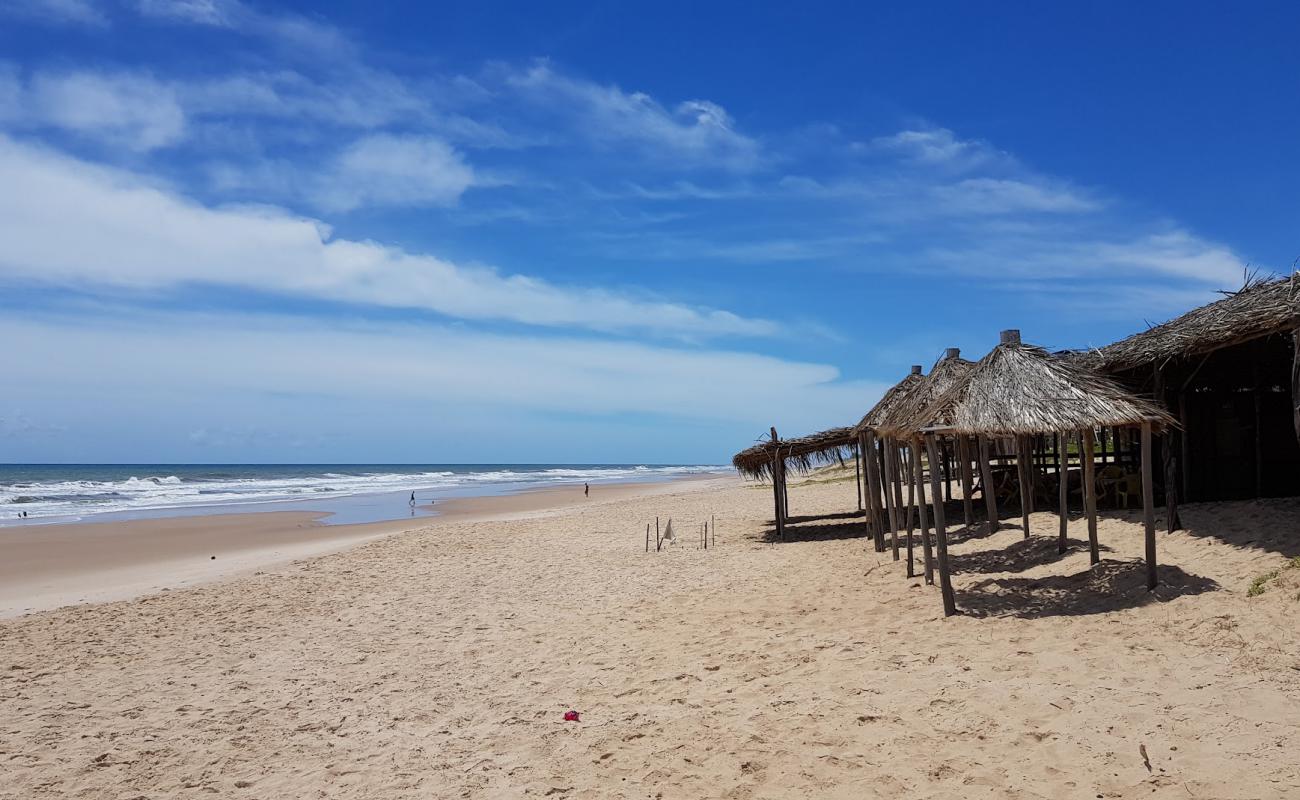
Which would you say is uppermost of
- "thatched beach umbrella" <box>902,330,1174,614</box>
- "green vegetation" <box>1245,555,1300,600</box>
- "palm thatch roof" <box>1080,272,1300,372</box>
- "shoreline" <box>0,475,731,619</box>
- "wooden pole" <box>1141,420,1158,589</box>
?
"palm thatch roof" <box>1080,272,1300,372</box>

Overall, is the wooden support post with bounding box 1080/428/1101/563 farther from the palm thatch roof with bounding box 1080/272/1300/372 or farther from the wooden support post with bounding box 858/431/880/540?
the wooden support post with bounding box 858/431/880/540

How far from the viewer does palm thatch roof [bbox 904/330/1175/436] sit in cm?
773

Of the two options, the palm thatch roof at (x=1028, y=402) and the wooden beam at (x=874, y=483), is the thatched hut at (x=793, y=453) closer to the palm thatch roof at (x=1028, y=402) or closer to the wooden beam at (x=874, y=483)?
the wooden beam at (x=874, y=483)

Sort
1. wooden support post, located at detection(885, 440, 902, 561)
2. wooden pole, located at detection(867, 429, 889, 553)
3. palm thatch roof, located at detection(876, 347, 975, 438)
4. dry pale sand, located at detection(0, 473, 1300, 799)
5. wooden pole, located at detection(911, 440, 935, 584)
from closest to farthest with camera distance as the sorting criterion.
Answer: dry pale sand, located at detection(0, 473, 1300, 799) → wooden pole, located at detection(911, 440, 935, 584) → palm thatch roof, located at detection(876, 347, 975, 438) → wooden support post, located at detection(885, 440, 902, 561) → wooden pole, located at detection(867, 429, 889, 553)

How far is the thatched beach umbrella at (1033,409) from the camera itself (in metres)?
7.63

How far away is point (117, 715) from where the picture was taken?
6570mm

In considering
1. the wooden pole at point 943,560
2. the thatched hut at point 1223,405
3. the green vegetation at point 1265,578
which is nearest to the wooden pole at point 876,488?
the thatched hut at point 1223,405

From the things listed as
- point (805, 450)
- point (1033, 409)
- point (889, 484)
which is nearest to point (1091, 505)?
point (1033, 409)

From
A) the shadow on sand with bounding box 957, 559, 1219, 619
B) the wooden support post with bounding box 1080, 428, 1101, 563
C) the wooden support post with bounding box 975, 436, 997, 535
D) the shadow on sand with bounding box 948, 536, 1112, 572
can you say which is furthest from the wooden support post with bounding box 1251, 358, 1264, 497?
the shadow on sand with bounding box 957, 559, 1219, 619

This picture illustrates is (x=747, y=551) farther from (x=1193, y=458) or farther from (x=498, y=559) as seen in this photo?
(x=1193, y=458)

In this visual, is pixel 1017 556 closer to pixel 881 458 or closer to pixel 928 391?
pixel 928 391

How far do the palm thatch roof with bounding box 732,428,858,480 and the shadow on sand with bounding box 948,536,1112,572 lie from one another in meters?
4.18

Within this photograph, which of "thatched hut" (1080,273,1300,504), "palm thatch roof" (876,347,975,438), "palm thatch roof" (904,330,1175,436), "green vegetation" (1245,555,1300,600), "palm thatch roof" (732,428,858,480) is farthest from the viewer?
"palm thatch roof" (732,428,858,480)

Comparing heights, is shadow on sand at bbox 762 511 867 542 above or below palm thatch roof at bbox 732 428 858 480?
below
